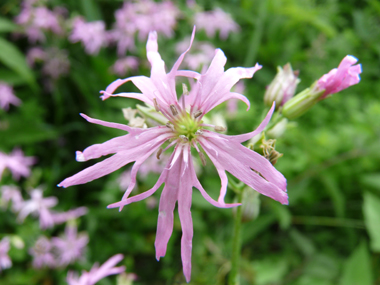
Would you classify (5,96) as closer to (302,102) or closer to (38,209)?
(38,209)

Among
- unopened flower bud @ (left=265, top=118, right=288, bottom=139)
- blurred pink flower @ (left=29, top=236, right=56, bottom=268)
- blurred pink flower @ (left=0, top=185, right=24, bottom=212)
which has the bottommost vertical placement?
blurred pink flower @ (left=29, top=236, right=56, bottom=268)

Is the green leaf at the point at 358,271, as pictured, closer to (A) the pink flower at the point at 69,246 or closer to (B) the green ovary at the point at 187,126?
(B) the green ovary at the point at 187,126

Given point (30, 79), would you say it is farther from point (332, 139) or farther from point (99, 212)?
point (332, 139)

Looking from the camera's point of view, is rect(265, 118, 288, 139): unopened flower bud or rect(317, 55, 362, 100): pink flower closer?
rect(317, 55, 362, 100): pink flower

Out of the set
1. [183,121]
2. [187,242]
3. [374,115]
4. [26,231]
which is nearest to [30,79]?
[26,231]

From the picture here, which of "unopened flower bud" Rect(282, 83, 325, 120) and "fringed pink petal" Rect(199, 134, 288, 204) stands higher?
"unopened flower bud" Rect(282, 83, 325, 120)

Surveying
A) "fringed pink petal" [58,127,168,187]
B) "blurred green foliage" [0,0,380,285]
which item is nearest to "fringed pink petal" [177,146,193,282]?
"fringed pink petal" [58,127,168,187]

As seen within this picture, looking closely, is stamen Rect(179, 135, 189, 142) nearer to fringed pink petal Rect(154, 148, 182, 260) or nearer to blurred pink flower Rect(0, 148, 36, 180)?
fringed pink petal Rect(154, 148, 182, 260)

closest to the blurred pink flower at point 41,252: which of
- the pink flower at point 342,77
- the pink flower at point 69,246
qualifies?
the pink flower at point 69,246

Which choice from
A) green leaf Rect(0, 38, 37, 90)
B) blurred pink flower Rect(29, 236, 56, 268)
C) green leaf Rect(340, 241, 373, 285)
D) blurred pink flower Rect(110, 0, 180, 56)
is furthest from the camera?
blurred pink flower Rect(110, 0, 180, 56)

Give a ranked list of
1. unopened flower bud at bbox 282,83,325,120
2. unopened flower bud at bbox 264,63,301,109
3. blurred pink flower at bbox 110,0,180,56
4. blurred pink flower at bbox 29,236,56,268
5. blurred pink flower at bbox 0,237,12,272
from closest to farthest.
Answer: unopened flower bud at bbox 282,83,325,120
unopened flower bud at bbox 264,63,301,109
blurred pink flower at bbox 0,237,12,272
blurred pink flower at bbox 29,236,56,268
blurred pink flower at bbox 110,0,180,56
